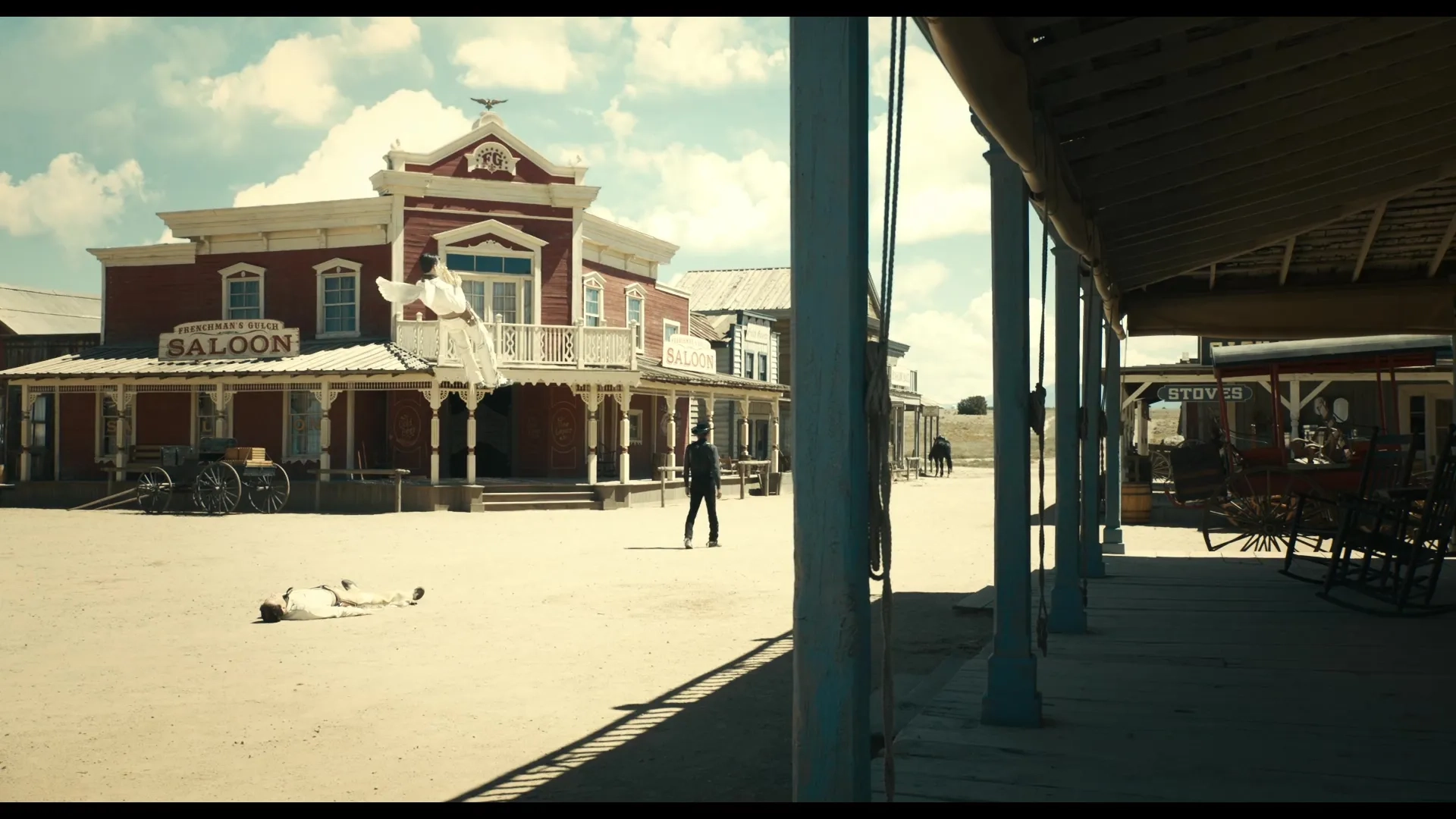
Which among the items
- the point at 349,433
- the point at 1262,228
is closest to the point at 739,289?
the point at 349,433

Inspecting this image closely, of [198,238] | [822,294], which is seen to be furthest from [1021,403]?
[198,238]

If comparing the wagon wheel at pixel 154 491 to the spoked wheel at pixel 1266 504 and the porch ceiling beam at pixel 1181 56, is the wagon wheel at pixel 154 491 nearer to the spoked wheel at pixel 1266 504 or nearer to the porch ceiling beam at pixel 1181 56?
the spoked wheel at pixel 1266 504

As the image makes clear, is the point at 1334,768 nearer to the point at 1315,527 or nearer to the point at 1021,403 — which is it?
the point at 1021,403

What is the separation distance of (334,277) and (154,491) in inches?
255

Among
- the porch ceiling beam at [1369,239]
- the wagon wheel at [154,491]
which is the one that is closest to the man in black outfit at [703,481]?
the porch ceiling beam at [1369,239]

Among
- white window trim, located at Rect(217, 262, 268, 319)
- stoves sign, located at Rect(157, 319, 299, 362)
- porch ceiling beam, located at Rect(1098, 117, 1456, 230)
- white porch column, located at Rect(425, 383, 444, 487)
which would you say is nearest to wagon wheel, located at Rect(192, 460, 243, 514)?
white porch column, located at Rect(425, 383, 444, 487)

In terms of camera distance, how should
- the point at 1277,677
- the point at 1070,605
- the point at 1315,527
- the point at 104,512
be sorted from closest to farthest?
the point at 1277,677 < the point at 1070,605 < the point at 1315,527 < the point at 104,512

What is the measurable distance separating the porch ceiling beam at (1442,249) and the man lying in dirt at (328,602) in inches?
338

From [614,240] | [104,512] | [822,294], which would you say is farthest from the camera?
[614,240]

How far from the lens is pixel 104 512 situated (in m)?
22.6

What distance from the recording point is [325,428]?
25.0 m

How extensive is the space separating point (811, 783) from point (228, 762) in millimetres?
3448

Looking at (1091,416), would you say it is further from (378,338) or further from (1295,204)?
(378,338)

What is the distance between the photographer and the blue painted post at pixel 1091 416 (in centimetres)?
774
